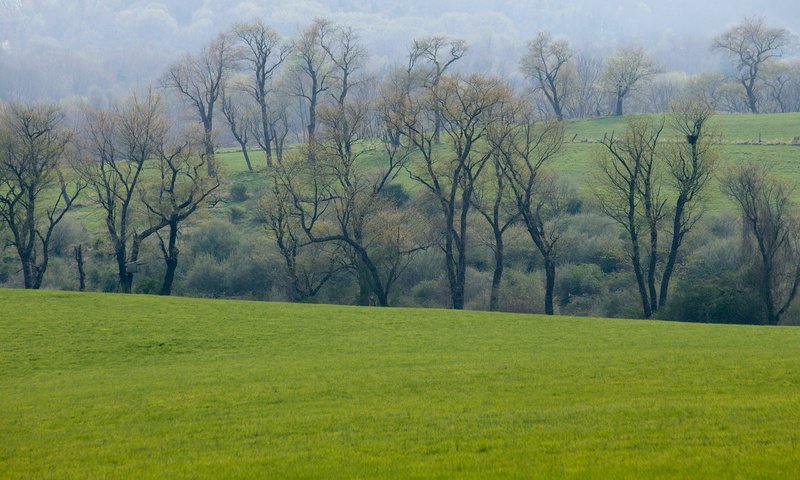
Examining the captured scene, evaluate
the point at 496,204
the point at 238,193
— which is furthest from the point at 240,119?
the point at 496,204

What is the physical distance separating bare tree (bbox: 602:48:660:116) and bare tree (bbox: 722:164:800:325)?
54590 millimetres

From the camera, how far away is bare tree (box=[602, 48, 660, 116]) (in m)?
103

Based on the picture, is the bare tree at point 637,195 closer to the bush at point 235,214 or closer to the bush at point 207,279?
the bush at point 207,279

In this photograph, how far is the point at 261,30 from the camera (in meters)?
83.1

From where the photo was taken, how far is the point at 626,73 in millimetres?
103250

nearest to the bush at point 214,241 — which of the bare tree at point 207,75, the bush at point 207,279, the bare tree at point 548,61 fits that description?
the bush at point 207,279

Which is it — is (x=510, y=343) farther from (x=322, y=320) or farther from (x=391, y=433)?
(x=391, y=433)

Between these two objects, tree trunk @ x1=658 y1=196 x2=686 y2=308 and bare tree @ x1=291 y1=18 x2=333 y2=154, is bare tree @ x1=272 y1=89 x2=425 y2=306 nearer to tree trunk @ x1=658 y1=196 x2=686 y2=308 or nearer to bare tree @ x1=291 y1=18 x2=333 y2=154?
bare tree @ x1=291 y1=18 x2=333 y2=154

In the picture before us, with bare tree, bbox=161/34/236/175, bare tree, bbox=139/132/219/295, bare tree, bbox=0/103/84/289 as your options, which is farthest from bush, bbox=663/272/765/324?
bare tree, bbox=161/34/236/175

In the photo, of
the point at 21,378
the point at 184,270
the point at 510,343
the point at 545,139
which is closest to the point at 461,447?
the point at 510,343

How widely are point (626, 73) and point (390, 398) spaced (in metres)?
93.6

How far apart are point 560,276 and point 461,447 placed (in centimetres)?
4474

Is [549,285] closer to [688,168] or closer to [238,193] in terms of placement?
[688,168]

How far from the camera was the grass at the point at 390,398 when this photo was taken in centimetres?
1278
